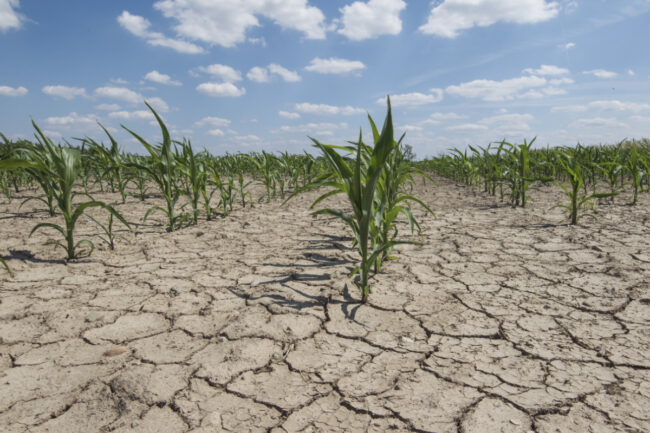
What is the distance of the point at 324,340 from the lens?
125cm

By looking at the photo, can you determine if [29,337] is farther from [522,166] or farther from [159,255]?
[522,166]

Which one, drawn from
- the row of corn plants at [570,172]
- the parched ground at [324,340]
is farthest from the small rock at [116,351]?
the row of corn plants at [570,172]

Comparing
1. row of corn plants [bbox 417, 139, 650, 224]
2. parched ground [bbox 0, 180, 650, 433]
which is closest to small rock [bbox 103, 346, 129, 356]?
parched ground [bbox 0, 180, 650, 433]

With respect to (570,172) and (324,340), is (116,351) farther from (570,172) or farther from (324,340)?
(570,172)

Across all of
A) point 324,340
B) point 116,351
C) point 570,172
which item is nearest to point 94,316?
point 116,351

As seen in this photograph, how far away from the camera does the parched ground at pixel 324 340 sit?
919 millimetres

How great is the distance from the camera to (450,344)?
121 cm

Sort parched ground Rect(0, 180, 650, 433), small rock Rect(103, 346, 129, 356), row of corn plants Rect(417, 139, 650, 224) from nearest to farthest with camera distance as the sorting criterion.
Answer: parched ground Rect(0, 180, 650, 433) → small rock Rect(103, 346, 129, 356) → row of corn plants Rect(417, 139, 650, 224)

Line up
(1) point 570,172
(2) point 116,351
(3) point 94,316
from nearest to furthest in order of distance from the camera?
(2) point 116,351, (3) point 94,316, (1) point 570,172

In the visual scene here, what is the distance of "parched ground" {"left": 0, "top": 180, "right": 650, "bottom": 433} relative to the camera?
3.01ft

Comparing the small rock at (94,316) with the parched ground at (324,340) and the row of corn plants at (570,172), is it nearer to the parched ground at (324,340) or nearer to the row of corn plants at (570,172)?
the parched ground at (324,340)

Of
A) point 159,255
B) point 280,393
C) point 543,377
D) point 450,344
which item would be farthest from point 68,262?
point 543,377

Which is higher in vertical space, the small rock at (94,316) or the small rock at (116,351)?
the small rock at (94,316)

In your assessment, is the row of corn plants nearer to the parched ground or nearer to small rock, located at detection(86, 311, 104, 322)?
the parched ground
